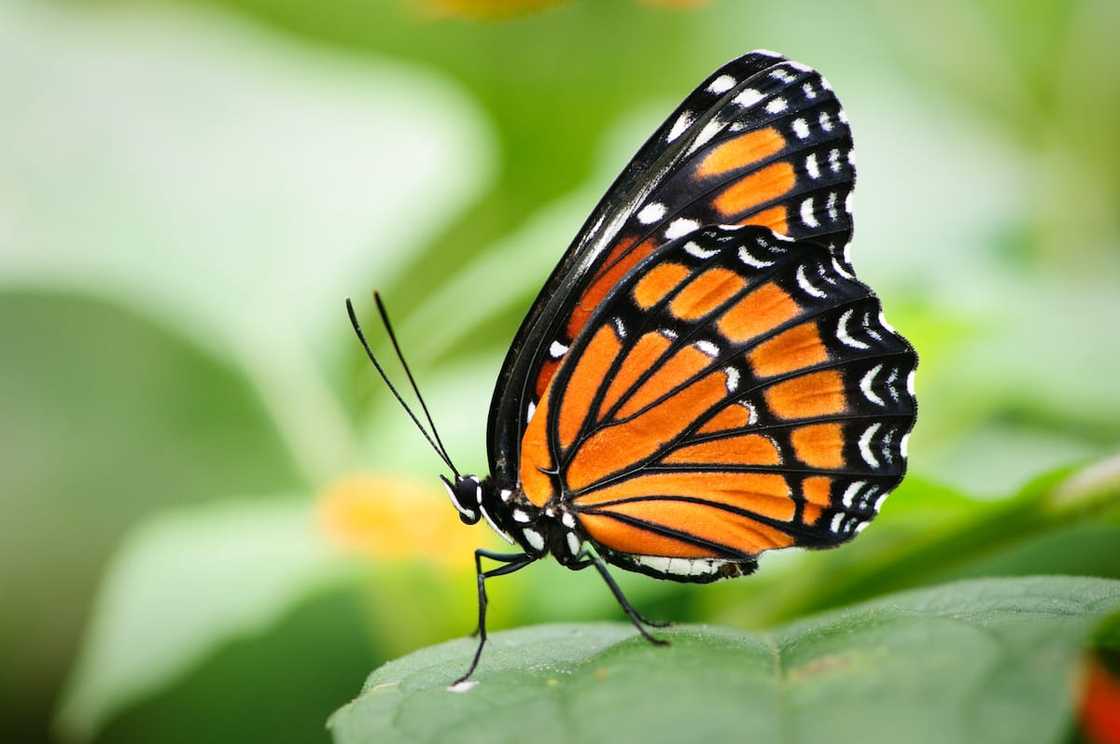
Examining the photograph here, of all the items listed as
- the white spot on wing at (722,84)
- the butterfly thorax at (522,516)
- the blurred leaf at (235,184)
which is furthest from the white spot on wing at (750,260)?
the blurred leaf at (235,184)

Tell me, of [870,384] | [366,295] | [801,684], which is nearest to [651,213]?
[870,384]

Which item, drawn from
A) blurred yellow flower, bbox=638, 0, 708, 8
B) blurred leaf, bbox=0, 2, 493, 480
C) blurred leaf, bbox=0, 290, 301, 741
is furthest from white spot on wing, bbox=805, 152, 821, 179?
blurred leaf, bbox=0, 290, 301, 741

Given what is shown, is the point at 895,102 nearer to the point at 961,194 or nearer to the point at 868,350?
the point at 961,194

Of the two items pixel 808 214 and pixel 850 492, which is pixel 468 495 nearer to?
pixel 850 492

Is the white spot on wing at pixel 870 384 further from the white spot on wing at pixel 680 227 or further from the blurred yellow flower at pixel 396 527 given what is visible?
the blurred yellow flower at pixel 396 527

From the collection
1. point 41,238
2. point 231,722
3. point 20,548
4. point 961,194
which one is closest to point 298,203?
point 41,238

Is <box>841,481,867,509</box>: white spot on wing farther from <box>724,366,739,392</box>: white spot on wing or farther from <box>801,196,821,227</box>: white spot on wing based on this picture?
<box>801,196,821,227</box>: white spot on wing
